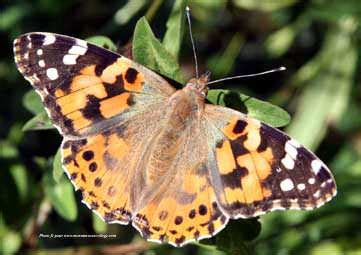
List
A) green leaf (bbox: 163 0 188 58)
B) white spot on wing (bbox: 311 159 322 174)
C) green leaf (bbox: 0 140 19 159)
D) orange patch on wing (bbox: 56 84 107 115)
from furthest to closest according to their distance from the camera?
1. green leaf (bbox: 0 140 19 159)
2. green leaf (bbox: 163 0 188 58)
3. orange patch on wing (bbox: 56 84 107 115)
4. white spot on wing (bbox: 311 159 322 174)

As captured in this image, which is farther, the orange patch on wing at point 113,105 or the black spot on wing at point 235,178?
the orange patch on wing at point 113,105

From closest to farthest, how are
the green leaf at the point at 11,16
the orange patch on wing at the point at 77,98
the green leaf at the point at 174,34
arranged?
1. the orange patch on wing at the point at 77,98
2. the green leaf at the point at 174,34
3. the green leaf at the point at 11,16

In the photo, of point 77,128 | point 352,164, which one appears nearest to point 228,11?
point 352,164

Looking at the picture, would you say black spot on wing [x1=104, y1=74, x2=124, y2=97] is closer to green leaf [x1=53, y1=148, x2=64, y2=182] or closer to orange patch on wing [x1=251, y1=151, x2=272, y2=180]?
green leaf [x1=53, y1=148, x2=64, y2=182]

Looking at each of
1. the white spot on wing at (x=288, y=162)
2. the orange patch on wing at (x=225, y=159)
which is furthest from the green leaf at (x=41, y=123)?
the white spot on wing at (x=288, y=162)

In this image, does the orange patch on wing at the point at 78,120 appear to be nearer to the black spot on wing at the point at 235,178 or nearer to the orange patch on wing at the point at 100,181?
the orange patch on wing at the point at 100,181

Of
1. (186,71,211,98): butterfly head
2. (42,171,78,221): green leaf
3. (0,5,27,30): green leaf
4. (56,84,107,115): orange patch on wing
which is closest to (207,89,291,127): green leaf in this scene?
→ (186,71,211,98): butterfly head
